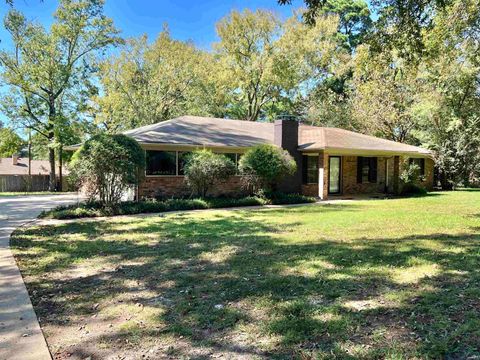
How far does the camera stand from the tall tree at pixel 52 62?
25062 mm

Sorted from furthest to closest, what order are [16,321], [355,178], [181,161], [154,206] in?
[355,178]
[181,161]
[154,206]
[16,321]

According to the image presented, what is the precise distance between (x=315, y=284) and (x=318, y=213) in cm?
739

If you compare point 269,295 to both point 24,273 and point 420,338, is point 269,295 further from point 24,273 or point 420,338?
point 24,273

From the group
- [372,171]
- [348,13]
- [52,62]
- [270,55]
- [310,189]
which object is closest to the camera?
[310,189]

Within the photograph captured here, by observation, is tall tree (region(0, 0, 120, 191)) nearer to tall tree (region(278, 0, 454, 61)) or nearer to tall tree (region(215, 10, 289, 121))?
tall tree (region(215, 10, 289, 121))

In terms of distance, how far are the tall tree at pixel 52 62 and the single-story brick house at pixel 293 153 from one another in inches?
450

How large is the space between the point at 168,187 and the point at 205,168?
2.22m

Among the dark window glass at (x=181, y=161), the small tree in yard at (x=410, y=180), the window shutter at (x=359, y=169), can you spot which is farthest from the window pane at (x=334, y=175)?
the dark window glass at (x=181, y=161)

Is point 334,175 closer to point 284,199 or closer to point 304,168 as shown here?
point 304,168

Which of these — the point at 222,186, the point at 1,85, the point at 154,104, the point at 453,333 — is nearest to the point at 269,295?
the point at 453,333

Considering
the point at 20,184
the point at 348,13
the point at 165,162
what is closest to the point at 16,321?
the point at 165,162

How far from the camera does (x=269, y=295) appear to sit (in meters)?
4.51

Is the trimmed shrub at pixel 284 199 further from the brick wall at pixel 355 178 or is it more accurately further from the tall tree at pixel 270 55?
the tall tree at pixel 270 55

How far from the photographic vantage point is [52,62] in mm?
25438
